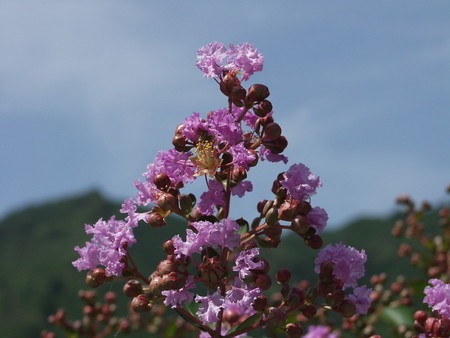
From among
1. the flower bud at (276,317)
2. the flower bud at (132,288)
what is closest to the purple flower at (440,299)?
the flower bud at (276,317)

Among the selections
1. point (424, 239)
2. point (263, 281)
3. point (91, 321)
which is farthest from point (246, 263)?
point (424, 239)

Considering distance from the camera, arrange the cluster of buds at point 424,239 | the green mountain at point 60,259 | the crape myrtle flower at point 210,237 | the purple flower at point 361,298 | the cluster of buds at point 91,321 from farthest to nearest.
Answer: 1. the green mountain at point 60,259
2. the cluster of buds at point 424,239
3. the cluster of buds at point 91,321
4. the purple flower at point 361,298
5. the crape myrtle flower at point 210,237

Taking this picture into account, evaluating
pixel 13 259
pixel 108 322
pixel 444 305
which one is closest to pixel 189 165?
pixel 444 305

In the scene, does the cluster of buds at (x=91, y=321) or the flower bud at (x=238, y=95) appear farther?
the cluster of buds at (x=91, y=321)

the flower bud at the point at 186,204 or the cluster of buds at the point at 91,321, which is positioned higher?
the cluster of buds at the point at 91,321

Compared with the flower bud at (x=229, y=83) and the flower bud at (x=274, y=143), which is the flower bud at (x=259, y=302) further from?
the flower bud at (x=229, y=83)
